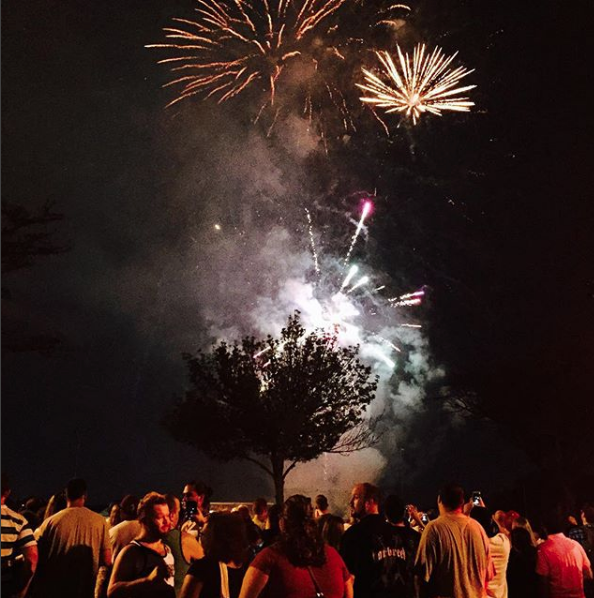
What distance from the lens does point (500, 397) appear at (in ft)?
140

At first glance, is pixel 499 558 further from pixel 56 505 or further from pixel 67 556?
pixel 56 505

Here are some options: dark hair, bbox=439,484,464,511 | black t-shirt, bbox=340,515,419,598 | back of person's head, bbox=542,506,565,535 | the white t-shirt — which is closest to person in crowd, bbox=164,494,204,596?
black t-shirt, bbox=340,515,419,598

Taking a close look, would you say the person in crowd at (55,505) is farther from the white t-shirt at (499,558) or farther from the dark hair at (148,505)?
the white t-shirt at (499,558)

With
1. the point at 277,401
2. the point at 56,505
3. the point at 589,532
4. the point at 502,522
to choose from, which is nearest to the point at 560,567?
the point at 502,522

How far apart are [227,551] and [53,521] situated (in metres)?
3.13

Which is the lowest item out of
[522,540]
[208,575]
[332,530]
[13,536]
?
[208,575]

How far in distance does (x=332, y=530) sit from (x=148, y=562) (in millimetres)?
3457

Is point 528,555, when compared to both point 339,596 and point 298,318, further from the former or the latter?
point 298,318

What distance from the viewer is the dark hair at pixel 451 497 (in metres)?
6.29

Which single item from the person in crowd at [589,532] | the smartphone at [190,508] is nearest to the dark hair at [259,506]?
the smartphone at [190,508]

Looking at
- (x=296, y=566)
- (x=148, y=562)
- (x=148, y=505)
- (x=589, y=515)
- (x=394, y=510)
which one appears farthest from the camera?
(x=589, y=515)

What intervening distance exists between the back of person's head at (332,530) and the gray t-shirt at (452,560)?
1948 millimetres

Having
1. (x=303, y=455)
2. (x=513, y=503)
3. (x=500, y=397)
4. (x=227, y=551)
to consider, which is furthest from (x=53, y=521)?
(x=500, y=397)

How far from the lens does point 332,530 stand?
7.86 meters
